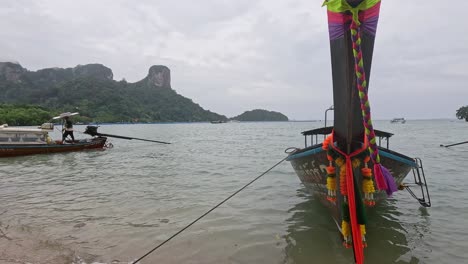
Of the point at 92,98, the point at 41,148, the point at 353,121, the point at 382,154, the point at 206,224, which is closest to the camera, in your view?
the point at 353,121

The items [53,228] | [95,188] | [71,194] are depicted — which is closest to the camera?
[53,228]

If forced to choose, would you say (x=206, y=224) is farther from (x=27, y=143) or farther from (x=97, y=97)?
(x=97, y=97)

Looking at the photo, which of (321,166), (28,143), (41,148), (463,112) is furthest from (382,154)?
(463,112)

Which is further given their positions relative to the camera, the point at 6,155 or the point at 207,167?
the point at 6,155

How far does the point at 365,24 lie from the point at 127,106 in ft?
452

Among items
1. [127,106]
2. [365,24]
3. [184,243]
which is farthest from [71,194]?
[127,106]

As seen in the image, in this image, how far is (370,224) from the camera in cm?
655

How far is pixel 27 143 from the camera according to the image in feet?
66.8

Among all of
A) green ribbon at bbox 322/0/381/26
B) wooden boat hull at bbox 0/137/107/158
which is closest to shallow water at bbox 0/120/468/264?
green ribbon at bbox 322/0/381/26

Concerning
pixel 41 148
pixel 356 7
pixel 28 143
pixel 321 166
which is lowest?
pixel 41 148

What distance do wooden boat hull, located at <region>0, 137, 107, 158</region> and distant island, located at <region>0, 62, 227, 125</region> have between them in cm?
5802

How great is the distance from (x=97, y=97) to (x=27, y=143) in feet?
372

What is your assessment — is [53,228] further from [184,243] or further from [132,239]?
[184,243]

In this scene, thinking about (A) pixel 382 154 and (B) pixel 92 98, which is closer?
(A) pixel 382 154
